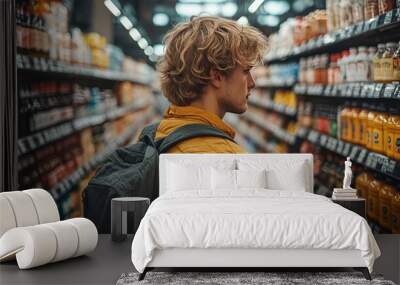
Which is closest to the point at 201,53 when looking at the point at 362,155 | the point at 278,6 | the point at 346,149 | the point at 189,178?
the point at 278,6

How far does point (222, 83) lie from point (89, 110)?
1.17 metres

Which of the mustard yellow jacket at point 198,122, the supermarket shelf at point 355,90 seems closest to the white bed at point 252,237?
the supermarket shelf at point 355,90

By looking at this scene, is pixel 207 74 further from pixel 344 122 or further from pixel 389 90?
pixel 389 90

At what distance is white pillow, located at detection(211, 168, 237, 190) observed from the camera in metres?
5.65

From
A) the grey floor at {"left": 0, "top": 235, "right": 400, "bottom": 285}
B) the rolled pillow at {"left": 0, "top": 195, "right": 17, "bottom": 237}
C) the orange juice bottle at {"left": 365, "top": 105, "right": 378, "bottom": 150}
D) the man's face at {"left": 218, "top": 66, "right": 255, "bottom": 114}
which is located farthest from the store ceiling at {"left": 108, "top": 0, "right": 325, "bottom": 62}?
the rolled pillow at {"left": 0, "top": 195, "right": 17, "bottom": 237}

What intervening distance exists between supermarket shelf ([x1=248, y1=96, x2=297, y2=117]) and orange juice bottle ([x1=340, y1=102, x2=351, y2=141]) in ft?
1.36

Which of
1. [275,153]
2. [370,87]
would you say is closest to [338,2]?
[370,87]

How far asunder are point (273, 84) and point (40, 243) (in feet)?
8.53

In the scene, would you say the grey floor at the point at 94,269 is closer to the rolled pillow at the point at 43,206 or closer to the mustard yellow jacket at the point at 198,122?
the rolled pillow at the point at 43,206

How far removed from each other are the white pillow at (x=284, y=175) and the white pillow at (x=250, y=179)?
0.33 feet

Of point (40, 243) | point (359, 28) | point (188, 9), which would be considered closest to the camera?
point (40, 243)

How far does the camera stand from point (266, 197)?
510cm

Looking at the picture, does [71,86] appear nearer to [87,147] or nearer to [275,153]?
[87,147]

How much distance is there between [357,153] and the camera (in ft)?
19.4
